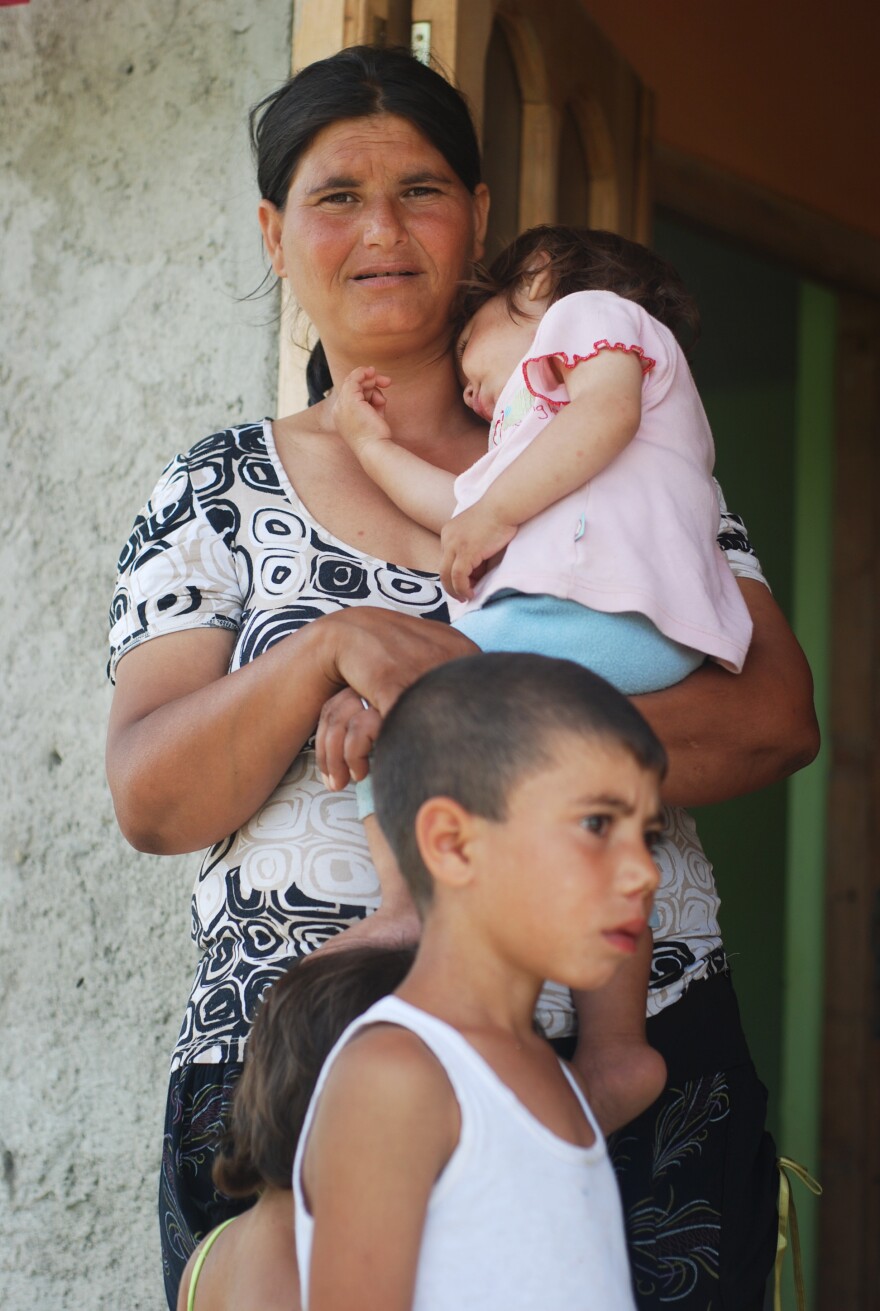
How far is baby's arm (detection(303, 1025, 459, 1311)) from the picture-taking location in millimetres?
1041

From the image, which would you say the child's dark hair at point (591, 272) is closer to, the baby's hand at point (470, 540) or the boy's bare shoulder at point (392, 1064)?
the baby's hand at point (470, 540)

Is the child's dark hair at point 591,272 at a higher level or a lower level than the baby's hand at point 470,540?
higher

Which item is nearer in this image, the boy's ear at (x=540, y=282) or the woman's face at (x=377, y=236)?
the boy's ear at (x=540, y=282)

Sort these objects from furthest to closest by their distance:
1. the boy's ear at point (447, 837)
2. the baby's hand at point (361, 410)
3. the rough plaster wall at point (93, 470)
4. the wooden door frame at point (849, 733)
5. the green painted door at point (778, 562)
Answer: the green painted door at point (778, 562) < the wooden door frame at point (849, 733) < the rough plaster wall at point (93, 470) < the baby's hand at point (361, 410) < the boy's ear at point (447, 837)

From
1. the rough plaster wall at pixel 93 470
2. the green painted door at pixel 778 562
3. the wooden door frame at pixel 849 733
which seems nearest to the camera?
the rough plaster wall at pixel 93 470

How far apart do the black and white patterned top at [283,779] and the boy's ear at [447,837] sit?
44 cm

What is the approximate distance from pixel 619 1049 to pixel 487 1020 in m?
0.31

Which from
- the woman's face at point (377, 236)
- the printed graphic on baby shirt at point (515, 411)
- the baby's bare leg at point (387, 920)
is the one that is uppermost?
the woman's face at point (377, 236)

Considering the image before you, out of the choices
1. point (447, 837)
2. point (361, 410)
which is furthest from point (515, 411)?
point (447, 837)

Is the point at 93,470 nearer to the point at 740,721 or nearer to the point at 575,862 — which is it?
the point at 740,721

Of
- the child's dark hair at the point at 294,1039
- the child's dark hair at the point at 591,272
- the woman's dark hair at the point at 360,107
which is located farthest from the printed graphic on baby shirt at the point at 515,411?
the child's dark hair at the point at 294,1039

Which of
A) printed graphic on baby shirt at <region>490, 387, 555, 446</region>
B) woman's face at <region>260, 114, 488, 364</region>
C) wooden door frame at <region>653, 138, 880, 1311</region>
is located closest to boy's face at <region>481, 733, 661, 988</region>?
printed graphic on baby shirt at <region>490, 387, 555, 446</region>

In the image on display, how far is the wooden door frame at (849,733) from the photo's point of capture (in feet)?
13.7

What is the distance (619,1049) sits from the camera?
1443mm
